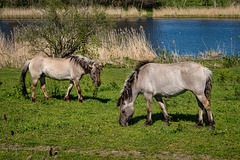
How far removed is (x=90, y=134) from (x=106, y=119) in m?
1.30

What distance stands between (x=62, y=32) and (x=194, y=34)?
22200 mm

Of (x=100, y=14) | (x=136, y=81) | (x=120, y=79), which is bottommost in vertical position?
(x=120, y=79)

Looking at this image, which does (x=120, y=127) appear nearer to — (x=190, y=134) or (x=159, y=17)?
(x=190, y=134)

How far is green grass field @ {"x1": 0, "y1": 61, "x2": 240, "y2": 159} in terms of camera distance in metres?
6.38

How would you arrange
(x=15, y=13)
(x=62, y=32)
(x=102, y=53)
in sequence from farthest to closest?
(x=15, y=13), (x=102, y=53), (x=62, y=32)

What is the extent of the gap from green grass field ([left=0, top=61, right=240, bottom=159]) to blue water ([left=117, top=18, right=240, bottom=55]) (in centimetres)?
1489

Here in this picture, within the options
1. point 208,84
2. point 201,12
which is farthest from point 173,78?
point 201,12

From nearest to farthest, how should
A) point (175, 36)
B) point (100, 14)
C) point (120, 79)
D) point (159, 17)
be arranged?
point (120, 79) < point (100, 14) < point (175, 36) < point (159, 17)

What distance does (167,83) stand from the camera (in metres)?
7.85

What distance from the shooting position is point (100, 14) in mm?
17453

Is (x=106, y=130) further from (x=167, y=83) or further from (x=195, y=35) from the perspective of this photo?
(x=195, y=35)

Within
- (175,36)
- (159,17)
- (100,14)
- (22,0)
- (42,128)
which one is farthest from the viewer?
(159,17)

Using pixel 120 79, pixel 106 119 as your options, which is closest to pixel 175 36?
pixel 120 79

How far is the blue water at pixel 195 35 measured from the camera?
26766mm
